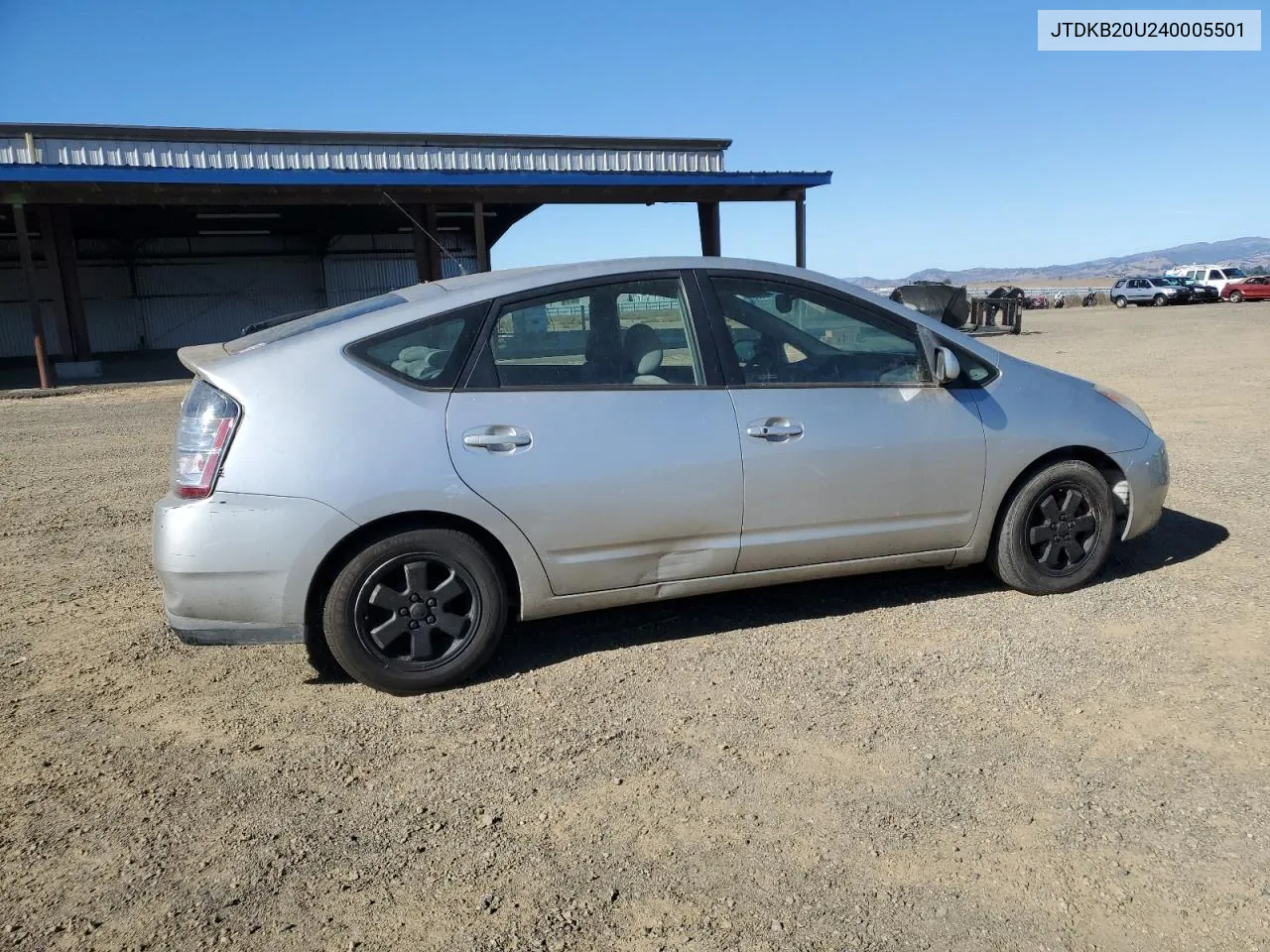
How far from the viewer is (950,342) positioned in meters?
4.36

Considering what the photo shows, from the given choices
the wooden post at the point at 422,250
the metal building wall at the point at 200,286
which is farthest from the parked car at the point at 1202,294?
the wooden post at the point at 422,250

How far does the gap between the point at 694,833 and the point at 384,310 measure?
2.33m

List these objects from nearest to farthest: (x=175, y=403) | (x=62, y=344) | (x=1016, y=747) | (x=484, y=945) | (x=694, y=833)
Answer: (x=484, y=945), (x=694, y=833), (x=1016, y=747), (x=175, y=403), (x=62, y=344)

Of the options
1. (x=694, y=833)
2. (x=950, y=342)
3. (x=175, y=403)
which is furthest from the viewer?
(x=175, y=403)

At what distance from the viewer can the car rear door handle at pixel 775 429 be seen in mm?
3941

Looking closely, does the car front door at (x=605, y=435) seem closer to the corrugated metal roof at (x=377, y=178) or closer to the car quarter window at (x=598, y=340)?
the car quarter window at (x=598, y=340)

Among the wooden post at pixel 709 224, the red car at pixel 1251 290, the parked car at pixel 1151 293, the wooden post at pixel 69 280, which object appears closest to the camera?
the wooden post at pixel 69 280

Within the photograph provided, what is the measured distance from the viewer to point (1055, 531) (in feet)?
14.7

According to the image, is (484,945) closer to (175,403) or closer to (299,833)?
(299,833)

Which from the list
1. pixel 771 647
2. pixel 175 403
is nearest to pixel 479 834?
pixel 771 647

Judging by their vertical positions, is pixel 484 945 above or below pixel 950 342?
below

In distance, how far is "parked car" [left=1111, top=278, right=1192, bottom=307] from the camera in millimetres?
44688

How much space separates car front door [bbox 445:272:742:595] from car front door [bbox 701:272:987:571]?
5.5 inches

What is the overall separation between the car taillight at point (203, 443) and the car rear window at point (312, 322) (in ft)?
1.13
